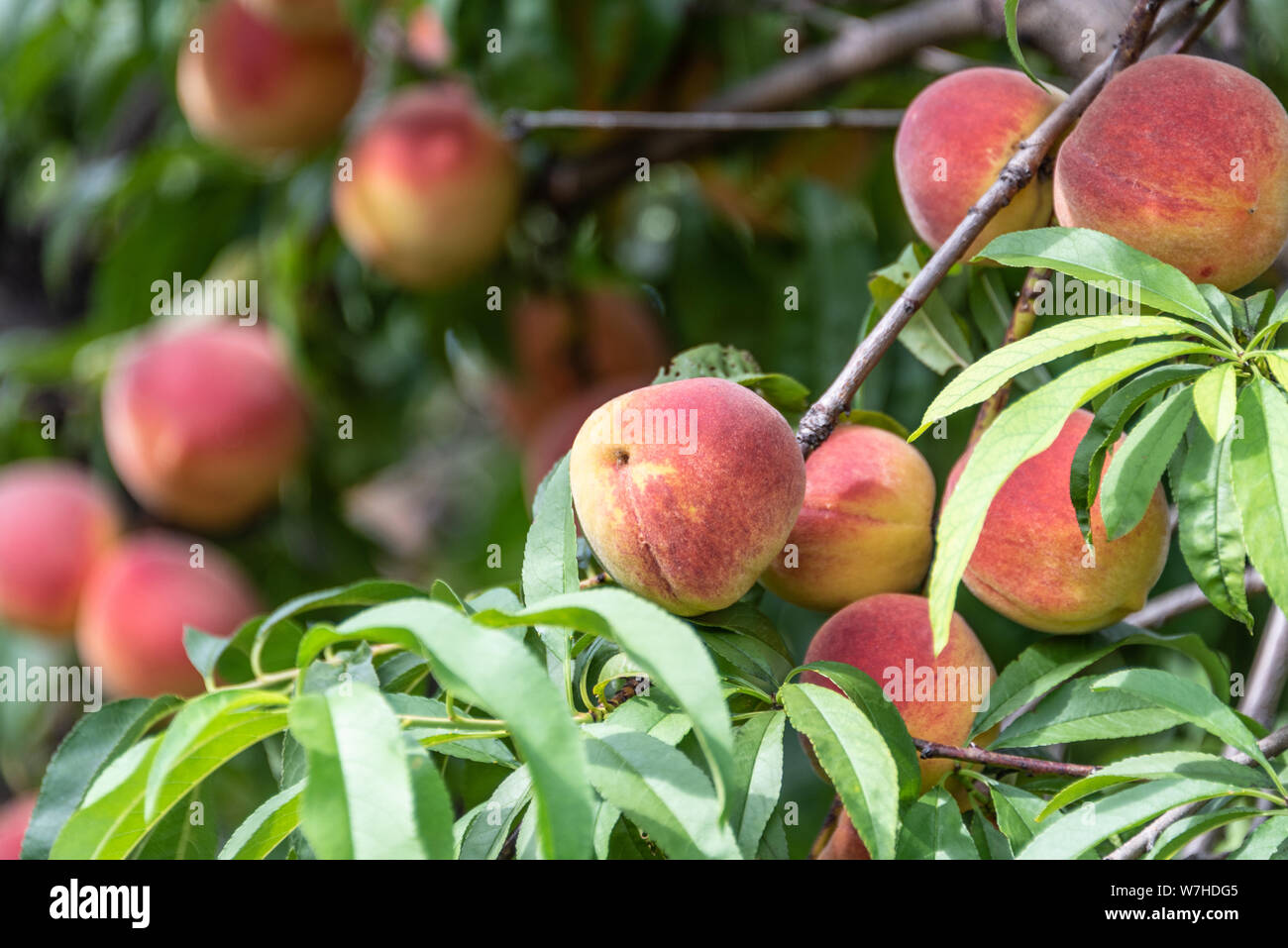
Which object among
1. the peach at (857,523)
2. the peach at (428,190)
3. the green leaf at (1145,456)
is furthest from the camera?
the peach at (428,190)

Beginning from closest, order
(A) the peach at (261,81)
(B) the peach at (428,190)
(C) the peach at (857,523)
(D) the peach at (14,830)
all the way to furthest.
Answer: (C) the peach at (857,523)
(D) the peach at (14,830)
(B) the peach at (428,190)
(A) the peach at (261,81)

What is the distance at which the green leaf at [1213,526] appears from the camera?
0.43 metres

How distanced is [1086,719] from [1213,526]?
0.09 metres

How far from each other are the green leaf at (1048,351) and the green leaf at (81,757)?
1.24 ft

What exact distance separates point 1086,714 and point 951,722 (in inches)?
2.3

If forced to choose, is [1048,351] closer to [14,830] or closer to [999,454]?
[999,454]

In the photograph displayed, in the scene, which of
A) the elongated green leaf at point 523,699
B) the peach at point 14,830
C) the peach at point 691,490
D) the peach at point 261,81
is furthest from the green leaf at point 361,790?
the peach at point 261,81

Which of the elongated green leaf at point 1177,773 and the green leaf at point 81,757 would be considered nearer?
the elongated green leaf at point 1177,773

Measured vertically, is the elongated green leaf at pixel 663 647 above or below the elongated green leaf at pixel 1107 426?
below

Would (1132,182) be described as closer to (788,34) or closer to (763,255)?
(788,34)

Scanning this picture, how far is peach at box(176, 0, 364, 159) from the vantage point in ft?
4.27

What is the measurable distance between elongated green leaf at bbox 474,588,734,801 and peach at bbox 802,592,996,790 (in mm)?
175

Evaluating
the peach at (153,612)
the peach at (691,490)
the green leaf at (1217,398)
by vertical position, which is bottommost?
the peach at (153,612)

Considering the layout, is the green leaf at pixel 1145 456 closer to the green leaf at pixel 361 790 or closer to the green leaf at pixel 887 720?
the green leaf at pixel 887 720
